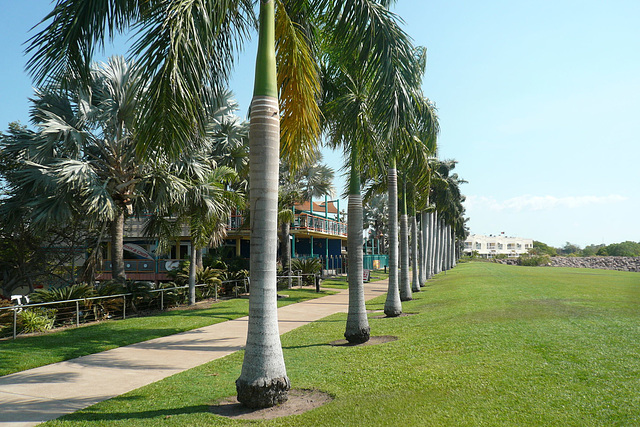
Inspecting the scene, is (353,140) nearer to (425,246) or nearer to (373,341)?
(373,341)

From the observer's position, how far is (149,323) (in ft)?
44.4

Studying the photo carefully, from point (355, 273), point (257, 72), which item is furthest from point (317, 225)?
point (257, 72)

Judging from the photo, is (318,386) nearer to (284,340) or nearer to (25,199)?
(284,340)

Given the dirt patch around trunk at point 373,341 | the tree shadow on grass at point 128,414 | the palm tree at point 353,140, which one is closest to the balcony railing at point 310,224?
the palm tree at point 353,140

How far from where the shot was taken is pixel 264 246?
604 centimetres

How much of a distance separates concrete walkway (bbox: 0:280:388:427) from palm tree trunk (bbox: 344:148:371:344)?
2536 mm

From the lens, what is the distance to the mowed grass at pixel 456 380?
16.8 feet

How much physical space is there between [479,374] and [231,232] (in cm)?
2440

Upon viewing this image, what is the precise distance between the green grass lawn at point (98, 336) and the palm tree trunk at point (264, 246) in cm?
476

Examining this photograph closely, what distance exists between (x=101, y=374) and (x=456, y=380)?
5.65m

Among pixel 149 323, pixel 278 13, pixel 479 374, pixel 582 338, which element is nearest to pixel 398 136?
pixel 278 13

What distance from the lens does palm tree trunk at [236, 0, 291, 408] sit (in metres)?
5.85

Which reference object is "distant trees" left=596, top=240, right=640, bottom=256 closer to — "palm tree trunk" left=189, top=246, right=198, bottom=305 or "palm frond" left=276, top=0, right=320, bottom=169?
"palm tree trunk" left=189, top=246, right=198, bottom=305

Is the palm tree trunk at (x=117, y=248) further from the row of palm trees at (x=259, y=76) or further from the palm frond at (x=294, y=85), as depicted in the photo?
the palm frond at (x=294, y=85)
